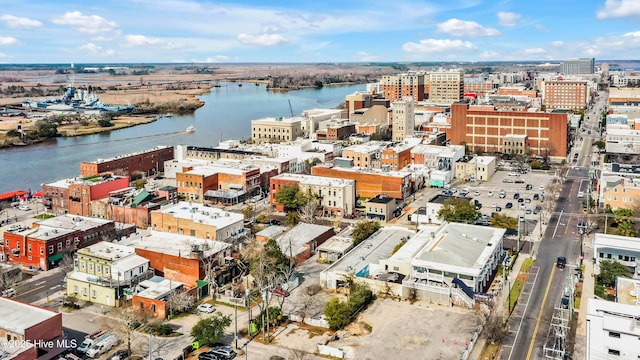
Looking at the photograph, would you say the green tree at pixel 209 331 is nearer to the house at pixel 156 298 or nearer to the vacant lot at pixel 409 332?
the house at pixel 156 298

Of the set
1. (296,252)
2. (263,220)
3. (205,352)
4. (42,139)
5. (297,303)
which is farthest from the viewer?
(42,139)

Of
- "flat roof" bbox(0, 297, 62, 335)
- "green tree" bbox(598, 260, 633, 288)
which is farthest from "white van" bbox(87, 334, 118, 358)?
"green tree" bbox(598, 260, 633, 288)

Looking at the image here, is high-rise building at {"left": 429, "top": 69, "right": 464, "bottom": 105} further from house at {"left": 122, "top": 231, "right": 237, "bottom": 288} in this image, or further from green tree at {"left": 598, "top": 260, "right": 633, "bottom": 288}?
house at {"left": 122, "top": 231, "right": 237, "bottom": 288}

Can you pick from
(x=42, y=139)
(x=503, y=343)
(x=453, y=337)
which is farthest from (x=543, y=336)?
(x=42, y=139)

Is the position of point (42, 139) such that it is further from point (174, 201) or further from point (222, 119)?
point (174, 201)

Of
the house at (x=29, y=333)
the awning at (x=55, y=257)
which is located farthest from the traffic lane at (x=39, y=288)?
the house at (x=29, y=333)

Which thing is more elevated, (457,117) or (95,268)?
(457,117)
